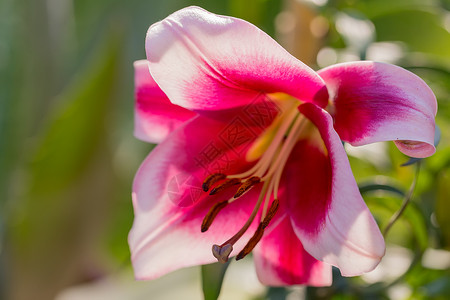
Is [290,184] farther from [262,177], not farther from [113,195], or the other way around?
[113,195]

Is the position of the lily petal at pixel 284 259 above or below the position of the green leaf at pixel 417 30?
below

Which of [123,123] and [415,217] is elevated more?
[415,217]

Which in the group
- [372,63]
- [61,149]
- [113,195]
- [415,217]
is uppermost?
[372,63]

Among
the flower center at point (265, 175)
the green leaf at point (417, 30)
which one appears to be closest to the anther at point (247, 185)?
the flower center at point (265, 175)

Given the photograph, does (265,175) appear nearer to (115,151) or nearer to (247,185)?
(247,185)

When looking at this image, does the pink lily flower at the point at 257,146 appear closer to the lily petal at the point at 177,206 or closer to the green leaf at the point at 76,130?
the lily petal at the point at 177,206

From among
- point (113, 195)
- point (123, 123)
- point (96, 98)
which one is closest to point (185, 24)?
point (96, 98)

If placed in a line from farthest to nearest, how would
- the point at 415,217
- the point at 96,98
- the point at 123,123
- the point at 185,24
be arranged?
the point at 123,123 < the point at 96,98 < the point at 415,217 < the point at 185,24
